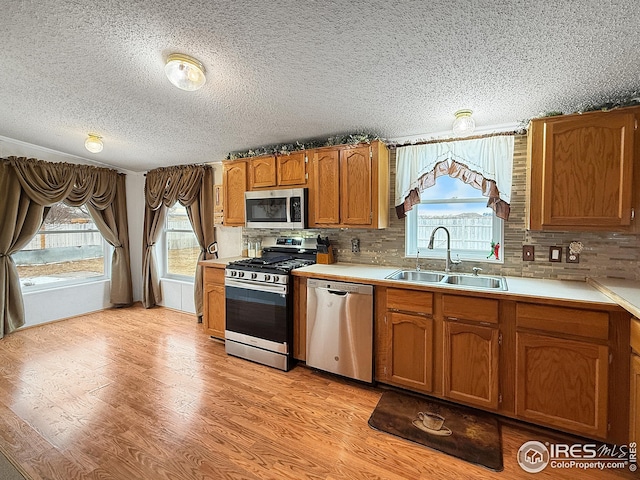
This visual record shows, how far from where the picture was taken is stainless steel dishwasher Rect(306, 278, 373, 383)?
2457 millimetres

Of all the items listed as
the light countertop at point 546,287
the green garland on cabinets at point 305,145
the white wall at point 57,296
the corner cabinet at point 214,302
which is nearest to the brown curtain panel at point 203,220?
the green garland on cabinets at point 305,145

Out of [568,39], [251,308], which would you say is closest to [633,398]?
[568,39]

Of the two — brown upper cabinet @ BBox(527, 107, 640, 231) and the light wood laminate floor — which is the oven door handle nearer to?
the light wood laminate floor

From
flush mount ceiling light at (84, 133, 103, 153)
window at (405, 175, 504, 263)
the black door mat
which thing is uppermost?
flush mount ceiling light at (84, 133, 103, 153)

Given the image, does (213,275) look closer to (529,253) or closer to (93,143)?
(93,143)

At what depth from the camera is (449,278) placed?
8.43 feet

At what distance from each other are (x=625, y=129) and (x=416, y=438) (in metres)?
2.42

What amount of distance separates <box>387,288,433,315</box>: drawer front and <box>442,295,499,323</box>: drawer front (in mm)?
112

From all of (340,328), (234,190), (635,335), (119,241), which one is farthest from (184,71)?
(119,241)

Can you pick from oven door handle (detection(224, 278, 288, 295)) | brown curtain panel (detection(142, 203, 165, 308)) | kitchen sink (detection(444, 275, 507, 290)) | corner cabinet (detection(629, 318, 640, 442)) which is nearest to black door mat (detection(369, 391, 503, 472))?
corner cabinet (detection(629, 318, 640, 442))

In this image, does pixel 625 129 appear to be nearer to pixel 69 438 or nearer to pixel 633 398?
pixel 633 398

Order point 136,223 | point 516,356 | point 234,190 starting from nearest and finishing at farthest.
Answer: point 516,356 → point 234,190 → point 136,223

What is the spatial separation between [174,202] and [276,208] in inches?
80.3

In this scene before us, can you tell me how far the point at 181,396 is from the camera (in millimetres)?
2354
